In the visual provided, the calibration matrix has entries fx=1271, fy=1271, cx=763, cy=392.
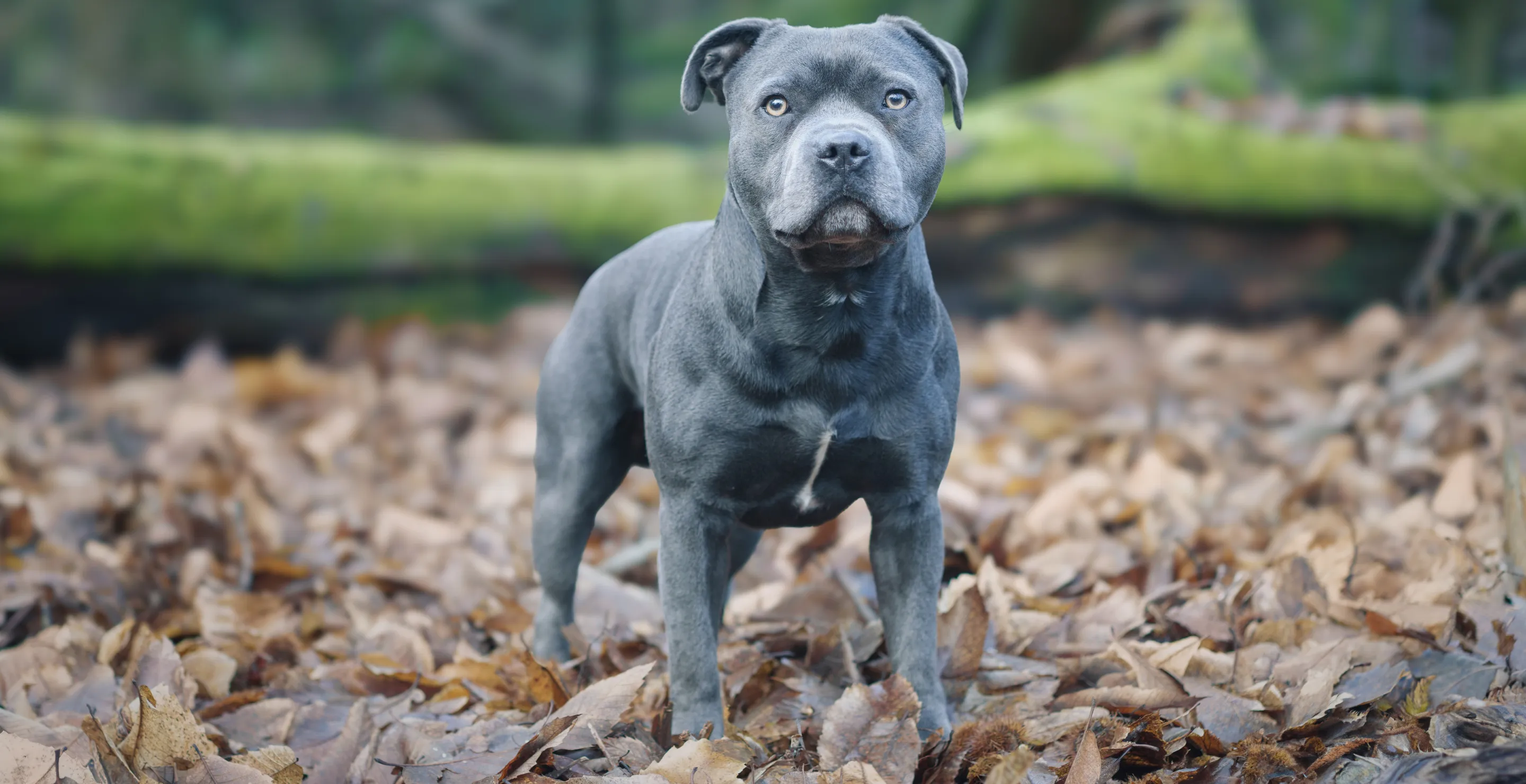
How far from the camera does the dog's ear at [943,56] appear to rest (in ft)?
10.1

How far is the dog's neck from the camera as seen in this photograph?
2986 millimetres

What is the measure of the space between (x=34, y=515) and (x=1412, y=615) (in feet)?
16.1

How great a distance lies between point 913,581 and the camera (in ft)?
10.5

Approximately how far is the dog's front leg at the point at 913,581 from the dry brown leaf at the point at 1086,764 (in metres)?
0.50

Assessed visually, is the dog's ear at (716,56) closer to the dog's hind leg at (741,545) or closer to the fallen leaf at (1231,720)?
the dog's hind leg at (741,545)

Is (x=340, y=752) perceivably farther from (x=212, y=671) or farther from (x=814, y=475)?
(x=814, y=475)

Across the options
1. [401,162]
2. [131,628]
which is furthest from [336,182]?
[131,628]

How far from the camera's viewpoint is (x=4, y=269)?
24.5 feet

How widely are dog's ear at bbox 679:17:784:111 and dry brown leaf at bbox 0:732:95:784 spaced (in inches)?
79.9

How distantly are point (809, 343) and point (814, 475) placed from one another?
1.07ft

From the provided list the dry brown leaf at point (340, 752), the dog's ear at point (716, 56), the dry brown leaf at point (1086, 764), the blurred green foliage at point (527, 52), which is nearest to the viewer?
the dry brown leaf at point (1086, 764)

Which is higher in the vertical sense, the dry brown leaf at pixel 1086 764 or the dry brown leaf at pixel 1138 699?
the dry brown leaf at pixel 1086 764

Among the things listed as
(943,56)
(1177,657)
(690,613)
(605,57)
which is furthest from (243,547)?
(605,57)

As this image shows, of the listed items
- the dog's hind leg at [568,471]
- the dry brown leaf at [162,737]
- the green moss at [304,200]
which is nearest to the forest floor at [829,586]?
the dry brown leaf at [162,737]
